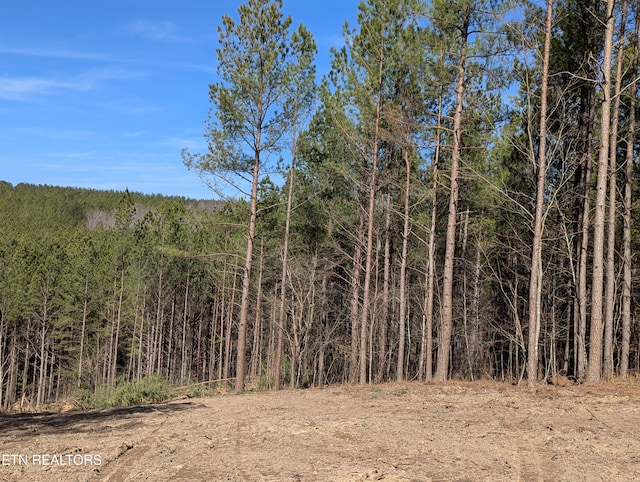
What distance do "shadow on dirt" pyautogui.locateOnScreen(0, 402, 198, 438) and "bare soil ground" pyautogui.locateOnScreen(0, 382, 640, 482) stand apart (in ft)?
0.07

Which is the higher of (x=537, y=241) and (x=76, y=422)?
(x=537, y=241)

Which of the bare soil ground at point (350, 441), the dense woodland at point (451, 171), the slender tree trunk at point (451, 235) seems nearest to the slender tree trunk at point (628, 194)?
the dense woodland at point (451, 171)

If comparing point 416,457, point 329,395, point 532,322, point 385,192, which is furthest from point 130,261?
point 416,457

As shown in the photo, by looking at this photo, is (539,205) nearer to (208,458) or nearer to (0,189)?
(208,458)

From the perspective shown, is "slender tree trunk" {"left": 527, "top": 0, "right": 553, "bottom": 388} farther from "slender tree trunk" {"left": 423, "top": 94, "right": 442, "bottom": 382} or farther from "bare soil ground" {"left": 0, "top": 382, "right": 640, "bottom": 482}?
"slender tree trunk" {"left": 423, "top": 94, "right": 442, "bottom": 382}

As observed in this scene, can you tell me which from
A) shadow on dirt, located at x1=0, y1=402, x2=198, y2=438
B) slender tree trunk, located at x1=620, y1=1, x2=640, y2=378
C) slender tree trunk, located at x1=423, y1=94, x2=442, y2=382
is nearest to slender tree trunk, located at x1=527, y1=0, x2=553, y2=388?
slender tree trunk, located at x1=423, y1=94, x2=442, y2=382

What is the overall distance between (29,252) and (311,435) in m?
46.6

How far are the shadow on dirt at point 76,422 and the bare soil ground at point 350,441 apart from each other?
2 cm

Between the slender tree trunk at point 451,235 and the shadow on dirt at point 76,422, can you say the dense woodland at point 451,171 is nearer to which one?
the slender tree trunk at point 451,235

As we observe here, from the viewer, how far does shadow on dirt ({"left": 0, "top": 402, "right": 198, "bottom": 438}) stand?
714cm

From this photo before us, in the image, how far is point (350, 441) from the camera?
6.04 meters

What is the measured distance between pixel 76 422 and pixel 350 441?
4.80m

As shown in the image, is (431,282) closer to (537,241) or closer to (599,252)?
(537,241)

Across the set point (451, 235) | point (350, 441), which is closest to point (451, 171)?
point (451, 235)
